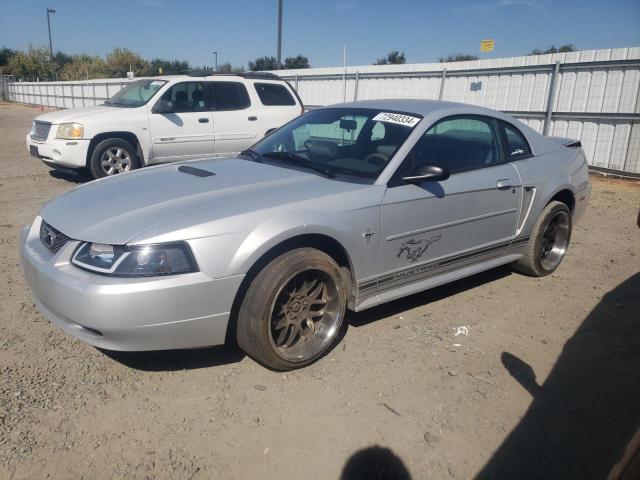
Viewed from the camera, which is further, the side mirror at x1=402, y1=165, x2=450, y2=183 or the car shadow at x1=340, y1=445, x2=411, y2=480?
the side mirror at x1=402, y1=165, x2=450, y2=183

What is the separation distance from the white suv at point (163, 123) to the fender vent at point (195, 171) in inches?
196

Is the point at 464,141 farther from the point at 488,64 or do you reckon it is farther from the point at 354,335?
the point at 488,64

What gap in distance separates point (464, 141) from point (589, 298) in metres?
1.78

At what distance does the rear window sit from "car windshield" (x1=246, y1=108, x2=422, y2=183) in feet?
16.8

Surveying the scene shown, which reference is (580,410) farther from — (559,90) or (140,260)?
(559,90)

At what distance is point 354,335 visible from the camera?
360cm

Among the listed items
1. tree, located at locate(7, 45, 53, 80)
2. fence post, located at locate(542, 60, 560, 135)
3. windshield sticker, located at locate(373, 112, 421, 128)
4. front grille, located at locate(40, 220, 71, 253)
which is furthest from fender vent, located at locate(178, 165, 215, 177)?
tree, located at locate(7, 45, 53, 80)

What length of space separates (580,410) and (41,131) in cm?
864

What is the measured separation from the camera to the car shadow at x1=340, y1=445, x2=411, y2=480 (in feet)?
7.59

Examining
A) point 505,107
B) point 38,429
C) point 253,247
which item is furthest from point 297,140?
point 505,107

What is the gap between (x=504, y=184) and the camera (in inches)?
161

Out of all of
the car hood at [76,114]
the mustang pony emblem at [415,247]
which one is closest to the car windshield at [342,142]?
the mustang pony emblem at [415,247]

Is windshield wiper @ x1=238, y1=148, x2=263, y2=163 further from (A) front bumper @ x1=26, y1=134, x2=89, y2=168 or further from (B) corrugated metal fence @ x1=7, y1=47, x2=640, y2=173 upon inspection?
(B) corrugated metal fence @ x1=7, y1=47, x2=640, y2=173

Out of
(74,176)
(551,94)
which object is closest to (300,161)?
(74,176)
